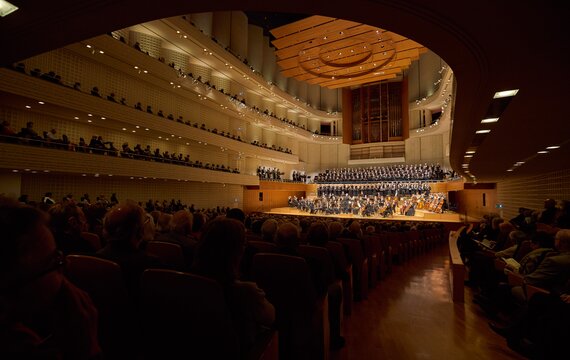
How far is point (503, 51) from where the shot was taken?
7.60 ft

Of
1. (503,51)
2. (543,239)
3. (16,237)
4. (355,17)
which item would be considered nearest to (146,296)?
(16,237)

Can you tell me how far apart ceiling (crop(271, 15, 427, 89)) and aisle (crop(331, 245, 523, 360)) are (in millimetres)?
13827

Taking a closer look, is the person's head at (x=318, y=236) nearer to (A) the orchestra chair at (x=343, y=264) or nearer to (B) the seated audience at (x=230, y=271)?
(A) the orchestra chair at (x=343, y=264)

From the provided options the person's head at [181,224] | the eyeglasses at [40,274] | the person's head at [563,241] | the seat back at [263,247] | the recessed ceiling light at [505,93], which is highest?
the recessed ceiling light at [505,93]

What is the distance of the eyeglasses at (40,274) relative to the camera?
0.74 m

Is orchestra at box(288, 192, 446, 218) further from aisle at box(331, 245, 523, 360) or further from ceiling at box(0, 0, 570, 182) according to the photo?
ceiling at box(0, 0, 570, 182)

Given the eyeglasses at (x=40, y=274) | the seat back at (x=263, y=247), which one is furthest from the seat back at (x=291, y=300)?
the eyeglasses at (x=40, y=274)

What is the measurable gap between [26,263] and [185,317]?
81 cm

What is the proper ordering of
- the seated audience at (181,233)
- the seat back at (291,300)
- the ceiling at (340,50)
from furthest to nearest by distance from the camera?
the ceiling at (340,50) → the seated audience at (181,233) → the seat back at (291,300)

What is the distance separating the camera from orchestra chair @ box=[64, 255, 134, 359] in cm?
152

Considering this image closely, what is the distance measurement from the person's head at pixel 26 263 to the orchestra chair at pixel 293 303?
1474mm

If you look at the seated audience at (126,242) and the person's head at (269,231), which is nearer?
the seated audience at (126,242)

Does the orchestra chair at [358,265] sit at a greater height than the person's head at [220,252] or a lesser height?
lesser

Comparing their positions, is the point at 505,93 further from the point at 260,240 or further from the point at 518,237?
the point at 260,240
